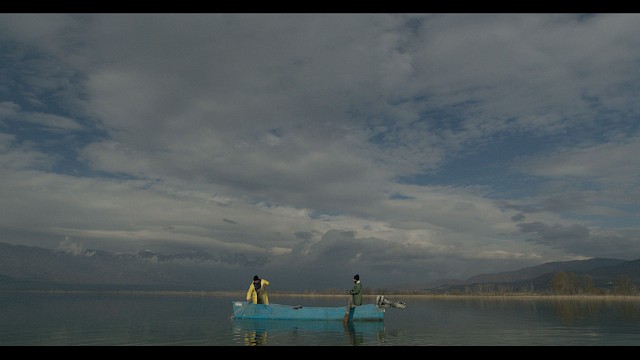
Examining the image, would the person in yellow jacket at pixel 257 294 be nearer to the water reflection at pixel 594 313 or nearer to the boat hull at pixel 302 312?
the boat hull at pixel 302 312

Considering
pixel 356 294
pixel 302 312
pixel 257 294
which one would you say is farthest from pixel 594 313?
pixel 257 294

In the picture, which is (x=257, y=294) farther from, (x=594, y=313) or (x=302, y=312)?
(x=594, y=313)

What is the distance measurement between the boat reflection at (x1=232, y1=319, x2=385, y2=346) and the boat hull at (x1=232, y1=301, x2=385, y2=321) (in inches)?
13.5

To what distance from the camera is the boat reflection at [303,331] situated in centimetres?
2804

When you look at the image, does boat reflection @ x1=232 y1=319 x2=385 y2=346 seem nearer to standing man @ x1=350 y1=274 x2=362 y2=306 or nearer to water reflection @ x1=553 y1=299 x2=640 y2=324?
standing man @ x1=350 y1=274 x2=362 y2=306

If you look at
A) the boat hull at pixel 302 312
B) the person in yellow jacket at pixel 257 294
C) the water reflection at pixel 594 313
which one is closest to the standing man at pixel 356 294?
the boat hull at pixel 302 312

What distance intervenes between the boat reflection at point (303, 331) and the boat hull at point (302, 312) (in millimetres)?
343

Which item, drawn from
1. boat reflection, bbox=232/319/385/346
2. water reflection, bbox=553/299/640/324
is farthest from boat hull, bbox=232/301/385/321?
water reflection, bbox=553/299/640/324
